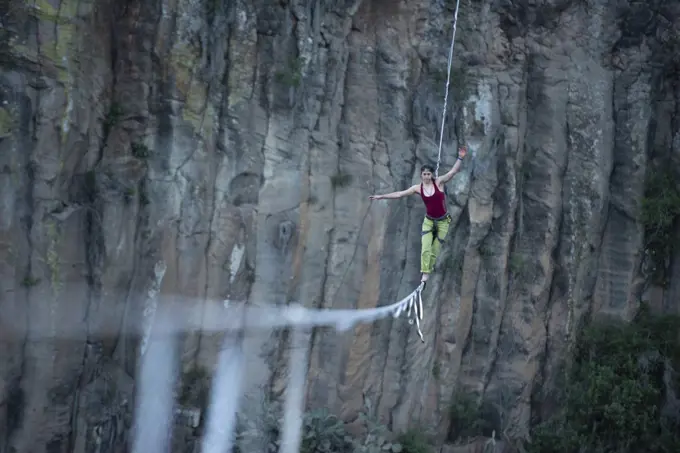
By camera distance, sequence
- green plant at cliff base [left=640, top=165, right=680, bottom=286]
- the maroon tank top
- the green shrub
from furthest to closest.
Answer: green plant at cliff base [left=640, top=165, right=680, bottom=286] < the green shrub < the maroon tank top

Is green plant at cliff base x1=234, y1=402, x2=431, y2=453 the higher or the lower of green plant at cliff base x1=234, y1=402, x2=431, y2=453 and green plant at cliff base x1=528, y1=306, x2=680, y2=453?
the lower

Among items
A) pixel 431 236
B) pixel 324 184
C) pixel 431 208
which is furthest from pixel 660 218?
pixel 324 184

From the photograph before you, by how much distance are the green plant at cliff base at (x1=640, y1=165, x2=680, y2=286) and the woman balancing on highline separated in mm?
4169

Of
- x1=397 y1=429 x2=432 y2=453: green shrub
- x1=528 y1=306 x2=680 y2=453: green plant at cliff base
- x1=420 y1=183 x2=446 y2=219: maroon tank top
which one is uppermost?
x1=420 y1=183 x2=446 y2=219: maroon tank top

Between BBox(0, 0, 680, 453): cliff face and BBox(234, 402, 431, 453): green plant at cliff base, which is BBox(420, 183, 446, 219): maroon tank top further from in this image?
BBox(234, 402, 431, 453): green plant at cliff base

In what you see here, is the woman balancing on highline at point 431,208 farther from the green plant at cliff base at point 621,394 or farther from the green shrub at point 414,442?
the green plant at cliff base at point 621,394

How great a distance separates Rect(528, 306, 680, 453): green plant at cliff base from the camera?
1269cm

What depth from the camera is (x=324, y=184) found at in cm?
1234

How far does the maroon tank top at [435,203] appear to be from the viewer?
34.0ft

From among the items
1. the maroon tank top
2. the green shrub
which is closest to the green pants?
the maroon tank top

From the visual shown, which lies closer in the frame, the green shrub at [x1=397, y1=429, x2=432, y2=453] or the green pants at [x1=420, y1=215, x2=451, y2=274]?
the green pants at [x1=420, y1=215, x2=451, y2=274]

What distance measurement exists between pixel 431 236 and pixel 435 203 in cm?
73

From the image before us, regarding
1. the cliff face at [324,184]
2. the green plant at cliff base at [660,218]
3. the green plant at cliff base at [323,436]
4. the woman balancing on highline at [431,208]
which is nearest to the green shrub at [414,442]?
the green plant at cliff base at [323,436]

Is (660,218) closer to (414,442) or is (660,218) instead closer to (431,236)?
(431,236)
